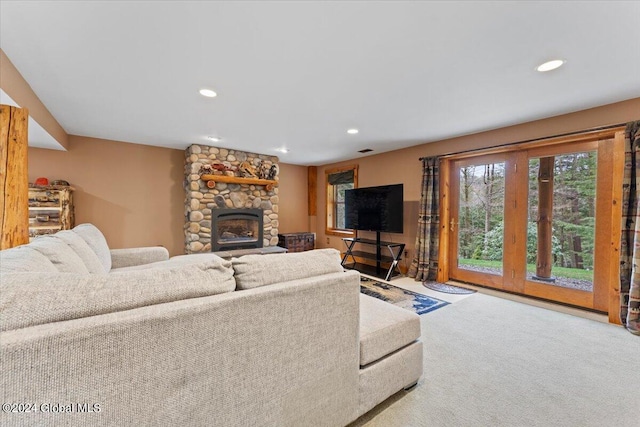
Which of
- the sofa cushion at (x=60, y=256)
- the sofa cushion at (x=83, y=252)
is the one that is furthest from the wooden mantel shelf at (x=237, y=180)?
the sofa cushion at (x=60, y=256)

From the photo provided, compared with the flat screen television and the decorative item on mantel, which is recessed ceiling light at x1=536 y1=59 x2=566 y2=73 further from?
the decorative item on mantel

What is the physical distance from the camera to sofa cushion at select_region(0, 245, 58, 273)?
993 millimetres

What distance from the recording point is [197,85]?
2.39m

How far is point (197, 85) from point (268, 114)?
880 millimetres

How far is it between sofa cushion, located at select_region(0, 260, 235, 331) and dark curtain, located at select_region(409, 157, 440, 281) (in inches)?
145

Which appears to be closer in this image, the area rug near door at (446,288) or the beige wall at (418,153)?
the beige wall at (418,153)

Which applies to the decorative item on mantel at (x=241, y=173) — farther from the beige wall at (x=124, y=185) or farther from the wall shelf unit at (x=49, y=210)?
the wall shelf unit at (x=49, y=210)

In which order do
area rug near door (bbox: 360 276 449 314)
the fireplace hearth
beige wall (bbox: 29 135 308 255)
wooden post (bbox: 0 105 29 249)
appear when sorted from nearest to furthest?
wooden post (bbox: 0 105 29 249) < area rug near door (bbox: 360 276 449 314) < beige wall (bbox: 29 135 308 255) < the fireplace hearth

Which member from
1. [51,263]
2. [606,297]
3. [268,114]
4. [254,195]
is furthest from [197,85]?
[606,297]

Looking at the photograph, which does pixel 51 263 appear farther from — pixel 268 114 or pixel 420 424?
pixel 268 114

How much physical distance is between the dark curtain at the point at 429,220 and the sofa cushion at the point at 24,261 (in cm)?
418

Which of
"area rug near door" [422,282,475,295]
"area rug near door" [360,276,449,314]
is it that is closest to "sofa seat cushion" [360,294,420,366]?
"area rug near door" [360,276,449,314]

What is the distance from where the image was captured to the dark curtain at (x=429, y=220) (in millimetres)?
4137

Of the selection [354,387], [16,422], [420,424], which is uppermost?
[16,422]
